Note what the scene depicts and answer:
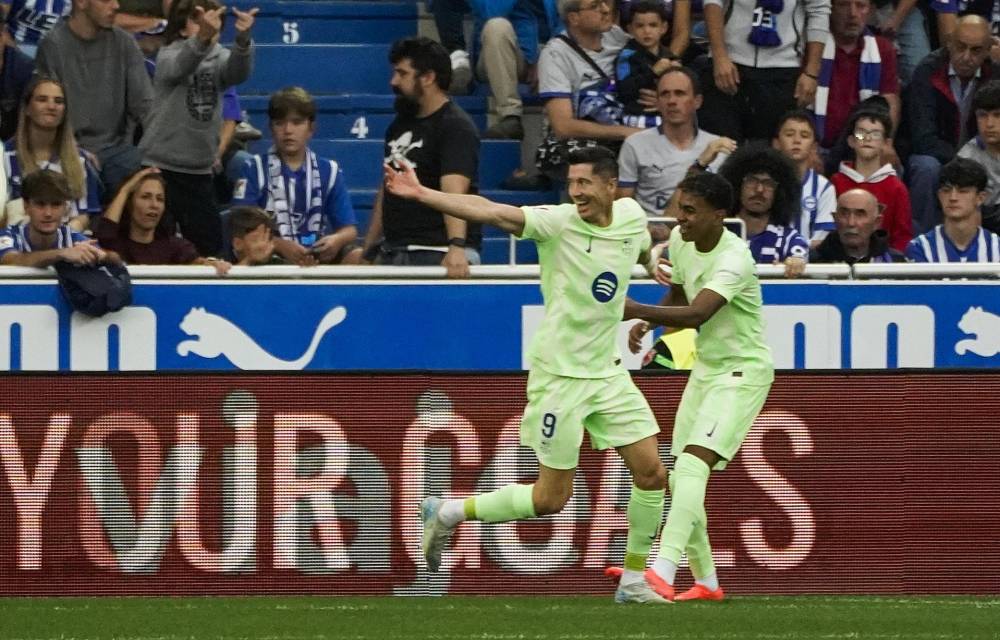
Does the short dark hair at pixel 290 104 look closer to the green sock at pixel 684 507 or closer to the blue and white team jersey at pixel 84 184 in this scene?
the blue and white team jersey at pixel 84 184

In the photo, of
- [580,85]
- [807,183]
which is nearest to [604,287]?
[807,183]

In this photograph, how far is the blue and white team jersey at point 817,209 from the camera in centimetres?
1205

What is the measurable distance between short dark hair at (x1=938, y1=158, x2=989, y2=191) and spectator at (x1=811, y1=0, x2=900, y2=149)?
5.58 feet

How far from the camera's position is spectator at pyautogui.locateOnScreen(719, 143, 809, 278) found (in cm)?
1139

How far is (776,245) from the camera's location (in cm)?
1141

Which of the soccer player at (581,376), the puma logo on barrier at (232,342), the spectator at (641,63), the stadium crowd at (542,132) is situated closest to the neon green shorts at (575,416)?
the soccer player at (581,376)

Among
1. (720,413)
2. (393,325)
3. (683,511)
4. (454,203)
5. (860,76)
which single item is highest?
(860,76)

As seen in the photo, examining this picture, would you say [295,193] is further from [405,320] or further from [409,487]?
[409,487]

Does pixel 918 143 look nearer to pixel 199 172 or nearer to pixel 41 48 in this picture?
pixel 199 172

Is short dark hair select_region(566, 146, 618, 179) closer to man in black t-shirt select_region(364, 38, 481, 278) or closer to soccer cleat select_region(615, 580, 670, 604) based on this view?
soccer cleat select_region(615, 580, 670, 604)

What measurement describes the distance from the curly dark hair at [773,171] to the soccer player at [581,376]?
2.55 m

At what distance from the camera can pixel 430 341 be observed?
1106cm

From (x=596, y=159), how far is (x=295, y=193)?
335 centimetres

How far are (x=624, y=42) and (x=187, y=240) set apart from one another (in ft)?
10.6
